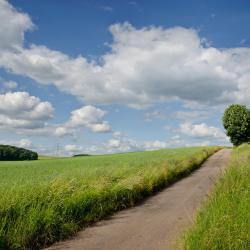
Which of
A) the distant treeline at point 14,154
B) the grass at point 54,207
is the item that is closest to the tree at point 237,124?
the distant treeline at point 14,154

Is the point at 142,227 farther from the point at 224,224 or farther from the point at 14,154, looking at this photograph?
the point at 14,154

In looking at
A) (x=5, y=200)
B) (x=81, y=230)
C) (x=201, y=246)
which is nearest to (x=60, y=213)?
(x=81, y=230)

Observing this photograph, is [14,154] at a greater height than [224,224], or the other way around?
[14,154]

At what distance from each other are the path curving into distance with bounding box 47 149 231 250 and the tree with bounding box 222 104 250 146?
66451 millimetres

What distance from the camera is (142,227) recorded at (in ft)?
34.4

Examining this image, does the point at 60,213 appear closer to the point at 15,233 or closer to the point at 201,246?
the point at 15,233

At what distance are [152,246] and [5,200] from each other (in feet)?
12.3

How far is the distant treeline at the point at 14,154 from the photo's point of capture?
10700 centimetres

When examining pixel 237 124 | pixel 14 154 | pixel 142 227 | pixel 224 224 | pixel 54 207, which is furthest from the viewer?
pixel 14 154

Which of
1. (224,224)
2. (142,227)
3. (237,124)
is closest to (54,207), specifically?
(142,227)

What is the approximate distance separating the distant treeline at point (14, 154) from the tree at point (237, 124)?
60.1 meters

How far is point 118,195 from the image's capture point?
13469 mm

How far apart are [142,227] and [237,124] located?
72653 millimetres

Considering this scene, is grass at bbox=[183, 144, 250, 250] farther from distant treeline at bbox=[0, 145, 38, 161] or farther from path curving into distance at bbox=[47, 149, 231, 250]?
distant treeline at bbox=[0, 145, 38, 161]
